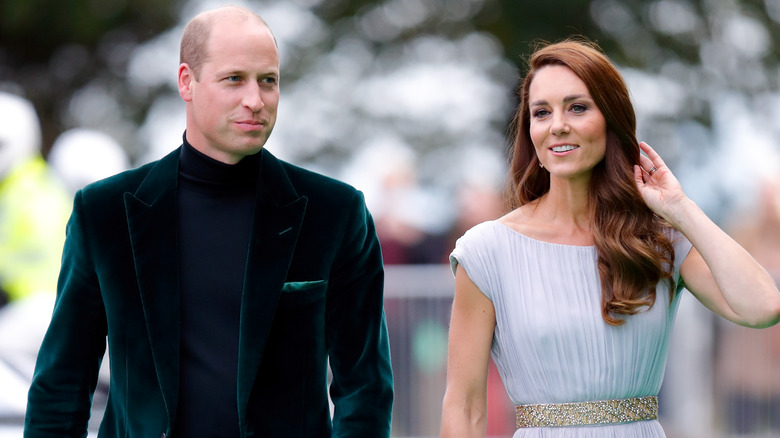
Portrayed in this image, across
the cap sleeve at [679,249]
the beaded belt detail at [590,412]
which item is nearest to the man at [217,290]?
the beaded belt detail at [590,412]

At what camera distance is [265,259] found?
3797 mm

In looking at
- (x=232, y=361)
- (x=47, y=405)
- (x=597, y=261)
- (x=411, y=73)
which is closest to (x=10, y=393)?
(x=47, y=405)

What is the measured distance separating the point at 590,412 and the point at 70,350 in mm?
1683

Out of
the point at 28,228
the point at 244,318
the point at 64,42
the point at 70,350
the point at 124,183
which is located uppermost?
the point at 64,42

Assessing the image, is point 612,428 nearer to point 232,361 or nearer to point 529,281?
point 529,281

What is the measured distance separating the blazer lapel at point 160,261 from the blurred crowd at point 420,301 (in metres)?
4.13

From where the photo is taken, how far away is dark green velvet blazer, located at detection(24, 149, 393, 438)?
147 inches

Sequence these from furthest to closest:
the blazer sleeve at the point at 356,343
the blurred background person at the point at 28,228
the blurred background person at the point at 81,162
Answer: the blurred background person at the point at 81,162, the blurred background person at the point at 28,228, the blazer sleeve at the point at 356,343

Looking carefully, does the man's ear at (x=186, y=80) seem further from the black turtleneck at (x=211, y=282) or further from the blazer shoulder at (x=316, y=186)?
A: the blazer shoulder at (x=316, y=186)

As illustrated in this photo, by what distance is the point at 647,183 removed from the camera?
4359 mm

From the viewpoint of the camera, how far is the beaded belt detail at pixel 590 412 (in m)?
4.20

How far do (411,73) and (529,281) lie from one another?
8.30 meters

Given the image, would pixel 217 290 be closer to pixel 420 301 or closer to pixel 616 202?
pixel 616 202

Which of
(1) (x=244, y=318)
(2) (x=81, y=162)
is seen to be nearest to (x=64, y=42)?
(2) (x=81, y=162)
